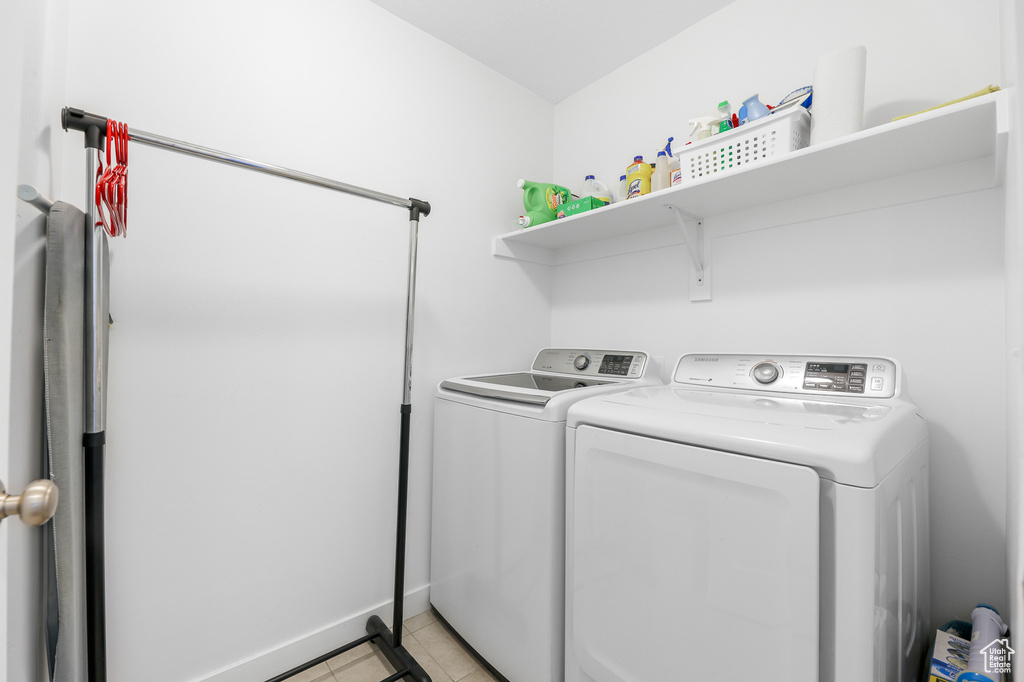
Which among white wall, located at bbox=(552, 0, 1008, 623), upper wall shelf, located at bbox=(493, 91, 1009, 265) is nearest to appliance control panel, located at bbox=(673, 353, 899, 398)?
white wall, located at bbox=(552, 0, 1008, 623)

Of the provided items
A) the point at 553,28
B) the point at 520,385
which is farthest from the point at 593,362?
the point at 553,28

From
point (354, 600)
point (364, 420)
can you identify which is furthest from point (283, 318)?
point (354, 600)

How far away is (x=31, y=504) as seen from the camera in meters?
0.45

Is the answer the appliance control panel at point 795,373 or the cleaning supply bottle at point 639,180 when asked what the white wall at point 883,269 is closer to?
the appliance control panel at point 795,373

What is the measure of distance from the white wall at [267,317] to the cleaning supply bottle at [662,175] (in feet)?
2.57

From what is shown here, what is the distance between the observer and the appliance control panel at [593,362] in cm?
169

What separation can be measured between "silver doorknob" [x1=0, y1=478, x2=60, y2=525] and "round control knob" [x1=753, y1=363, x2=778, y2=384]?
1535 mm

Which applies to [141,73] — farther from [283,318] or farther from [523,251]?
[523,251]

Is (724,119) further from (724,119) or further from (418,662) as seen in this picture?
(418,662)

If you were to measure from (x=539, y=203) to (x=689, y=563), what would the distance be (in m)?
1.52

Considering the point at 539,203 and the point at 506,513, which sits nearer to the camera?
the point at 506,513

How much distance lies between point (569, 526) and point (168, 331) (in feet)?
4.17

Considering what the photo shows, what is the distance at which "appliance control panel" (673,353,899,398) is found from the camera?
115cm

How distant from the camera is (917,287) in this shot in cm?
124
